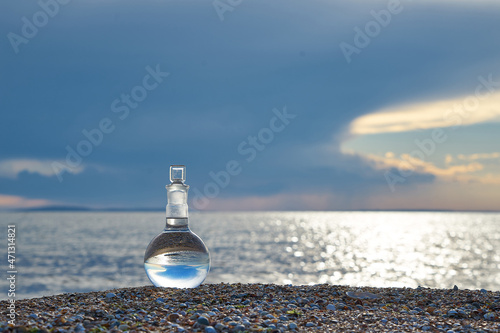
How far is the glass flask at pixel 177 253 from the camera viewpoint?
7590mm

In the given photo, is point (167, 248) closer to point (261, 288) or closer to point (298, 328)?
point (261, 288)

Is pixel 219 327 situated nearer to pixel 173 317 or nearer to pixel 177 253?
pixel 173 317

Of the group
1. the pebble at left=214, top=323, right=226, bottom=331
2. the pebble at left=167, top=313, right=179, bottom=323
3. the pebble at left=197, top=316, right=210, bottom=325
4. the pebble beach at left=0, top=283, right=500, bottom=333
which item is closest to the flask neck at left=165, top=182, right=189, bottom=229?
the pebble beach at left=0, top=283, right=500, bottom=333

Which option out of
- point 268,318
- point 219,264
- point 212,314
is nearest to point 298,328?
point 268,318

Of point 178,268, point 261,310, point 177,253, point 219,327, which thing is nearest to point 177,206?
point 177,253

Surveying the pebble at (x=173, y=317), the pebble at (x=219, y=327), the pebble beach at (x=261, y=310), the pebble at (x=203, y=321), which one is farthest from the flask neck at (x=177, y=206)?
the pebble at (x=219, y=327)

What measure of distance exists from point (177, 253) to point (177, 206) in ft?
2.53

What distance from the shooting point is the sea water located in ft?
24.8

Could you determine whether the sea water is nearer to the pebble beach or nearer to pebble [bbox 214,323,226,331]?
the pebble beach

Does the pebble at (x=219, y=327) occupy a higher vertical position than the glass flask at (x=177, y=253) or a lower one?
lower

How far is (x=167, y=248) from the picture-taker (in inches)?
301

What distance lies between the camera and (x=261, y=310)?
6277 mm

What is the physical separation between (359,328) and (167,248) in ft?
10.8

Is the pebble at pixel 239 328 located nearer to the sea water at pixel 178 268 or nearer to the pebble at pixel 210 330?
the pebble at pixel 210 330
